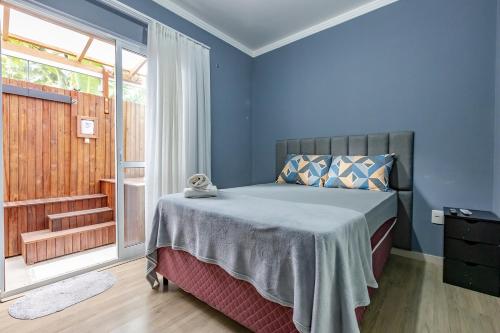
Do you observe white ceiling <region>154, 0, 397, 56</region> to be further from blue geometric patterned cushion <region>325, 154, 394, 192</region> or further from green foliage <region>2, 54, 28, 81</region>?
green foliage <region>2, 54, 28, 81</region>

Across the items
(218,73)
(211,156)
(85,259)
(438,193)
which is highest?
(218,73)

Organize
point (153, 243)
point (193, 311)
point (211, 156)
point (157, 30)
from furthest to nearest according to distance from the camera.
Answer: point (211, 156) → point (157, 30) → point (153, 243) → point (193, 311)

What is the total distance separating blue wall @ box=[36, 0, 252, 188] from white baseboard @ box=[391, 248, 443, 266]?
2.22 metres

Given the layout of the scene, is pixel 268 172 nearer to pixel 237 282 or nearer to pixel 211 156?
pixel 211 156

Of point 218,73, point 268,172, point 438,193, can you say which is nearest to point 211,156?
point 268,172

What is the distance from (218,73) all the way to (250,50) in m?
0.86

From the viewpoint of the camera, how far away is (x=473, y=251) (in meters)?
1.79

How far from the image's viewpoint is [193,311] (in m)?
1.54

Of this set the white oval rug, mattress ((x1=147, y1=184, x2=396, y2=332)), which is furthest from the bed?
the white oval rug

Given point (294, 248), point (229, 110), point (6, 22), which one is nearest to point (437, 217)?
point (294, 248)

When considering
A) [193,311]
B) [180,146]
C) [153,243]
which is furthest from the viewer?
[180,146]

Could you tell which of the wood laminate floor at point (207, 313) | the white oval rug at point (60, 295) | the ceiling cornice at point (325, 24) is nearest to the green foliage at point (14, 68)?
the white oval rug at point (60, 295)

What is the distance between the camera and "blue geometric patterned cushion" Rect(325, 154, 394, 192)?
2279mm

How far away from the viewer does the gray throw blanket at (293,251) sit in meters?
0.92
